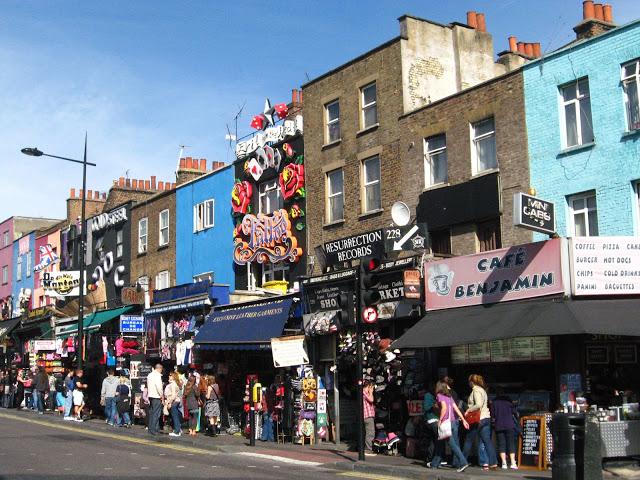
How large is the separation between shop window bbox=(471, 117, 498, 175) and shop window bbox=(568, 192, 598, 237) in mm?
2469

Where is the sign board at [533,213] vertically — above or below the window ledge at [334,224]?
below

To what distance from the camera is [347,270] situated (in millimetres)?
22250

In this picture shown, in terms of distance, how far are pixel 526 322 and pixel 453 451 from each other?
2806 mm

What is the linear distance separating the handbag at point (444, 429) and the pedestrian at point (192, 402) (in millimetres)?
9516

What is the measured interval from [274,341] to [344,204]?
5.30 meters

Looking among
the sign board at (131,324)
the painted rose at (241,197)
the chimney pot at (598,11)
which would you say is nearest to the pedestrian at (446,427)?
the chimney pot at (598,11)

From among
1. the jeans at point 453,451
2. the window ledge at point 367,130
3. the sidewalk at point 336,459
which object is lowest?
the sidewalk at point 336,459

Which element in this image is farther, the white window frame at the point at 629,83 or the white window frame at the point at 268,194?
the white window frame at the point at 268,194

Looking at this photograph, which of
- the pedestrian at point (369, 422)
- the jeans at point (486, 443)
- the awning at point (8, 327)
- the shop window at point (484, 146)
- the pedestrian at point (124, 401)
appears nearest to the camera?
the jeans at point (486, 443)

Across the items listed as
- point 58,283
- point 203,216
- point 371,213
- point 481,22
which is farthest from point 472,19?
Answer: point 58,283

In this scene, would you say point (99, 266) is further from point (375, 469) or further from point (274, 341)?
point (375, 469)

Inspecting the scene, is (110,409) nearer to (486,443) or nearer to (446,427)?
(446,427)

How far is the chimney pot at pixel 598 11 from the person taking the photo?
882 inches

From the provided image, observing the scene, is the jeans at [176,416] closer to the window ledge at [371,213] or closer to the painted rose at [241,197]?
the window ledge at [371,213]
